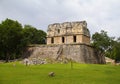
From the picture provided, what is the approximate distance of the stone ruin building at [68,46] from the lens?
184 feet

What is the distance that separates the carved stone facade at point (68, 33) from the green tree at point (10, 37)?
22.3 feet

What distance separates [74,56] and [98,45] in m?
7.32

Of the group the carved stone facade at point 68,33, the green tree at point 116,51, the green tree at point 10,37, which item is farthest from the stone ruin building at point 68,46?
the green tree at point 116,51

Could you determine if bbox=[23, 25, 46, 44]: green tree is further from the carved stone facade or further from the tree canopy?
the tree canopy

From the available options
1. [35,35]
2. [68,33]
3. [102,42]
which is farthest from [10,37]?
[35,35]

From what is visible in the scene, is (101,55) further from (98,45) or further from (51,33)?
(51,33)

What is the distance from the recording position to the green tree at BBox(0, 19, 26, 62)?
189ft

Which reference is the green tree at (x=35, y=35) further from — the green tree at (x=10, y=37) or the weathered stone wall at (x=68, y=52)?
the weathered stone wall at (x=68, y=52)

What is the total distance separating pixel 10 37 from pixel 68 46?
38.7 feet

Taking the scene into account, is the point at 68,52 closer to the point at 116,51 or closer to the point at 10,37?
the point at 10,37

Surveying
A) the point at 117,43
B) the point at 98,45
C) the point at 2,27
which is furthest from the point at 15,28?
the point at 117,43

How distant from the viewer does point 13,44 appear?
2355 inches

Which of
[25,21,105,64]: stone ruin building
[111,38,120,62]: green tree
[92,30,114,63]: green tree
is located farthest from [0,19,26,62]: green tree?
[111,38,120,62]: green tree

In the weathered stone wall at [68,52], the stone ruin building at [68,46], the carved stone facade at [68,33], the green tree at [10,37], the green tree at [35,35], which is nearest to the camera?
the weathered stone wall at [68,52]
